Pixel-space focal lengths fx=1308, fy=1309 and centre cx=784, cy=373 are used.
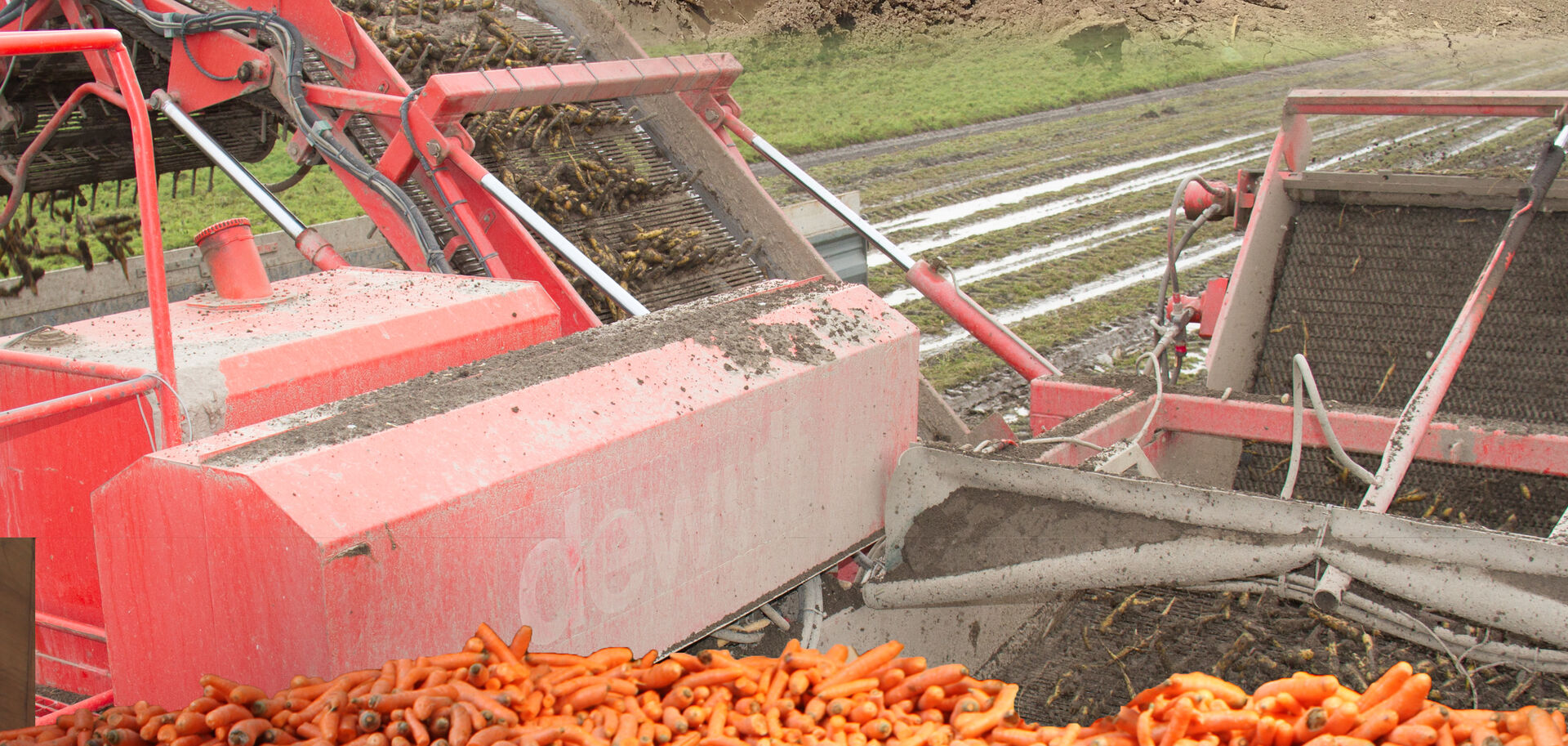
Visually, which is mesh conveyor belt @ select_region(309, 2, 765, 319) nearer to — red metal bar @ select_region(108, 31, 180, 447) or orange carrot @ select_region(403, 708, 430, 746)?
red metal bar @ select_region(108, 31, 180, 447)

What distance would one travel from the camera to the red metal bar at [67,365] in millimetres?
2891

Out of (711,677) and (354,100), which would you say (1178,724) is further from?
(354,100)

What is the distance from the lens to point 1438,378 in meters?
3.82

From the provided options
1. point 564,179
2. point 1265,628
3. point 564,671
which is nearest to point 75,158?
point 564,179

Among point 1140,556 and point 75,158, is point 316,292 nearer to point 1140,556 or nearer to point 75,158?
point 1140,556

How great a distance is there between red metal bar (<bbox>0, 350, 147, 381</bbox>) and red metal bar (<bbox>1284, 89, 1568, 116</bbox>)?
395 cm

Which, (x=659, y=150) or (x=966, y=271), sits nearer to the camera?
(x=659, y=150)

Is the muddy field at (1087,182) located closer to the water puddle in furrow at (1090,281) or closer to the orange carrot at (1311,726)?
the water puddle in furrow at (1090,281)

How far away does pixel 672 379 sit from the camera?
10.1 ft

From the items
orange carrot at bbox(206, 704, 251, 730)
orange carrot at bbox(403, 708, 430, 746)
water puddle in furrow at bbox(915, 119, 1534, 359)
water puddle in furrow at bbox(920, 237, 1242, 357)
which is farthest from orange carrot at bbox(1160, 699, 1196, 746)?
water puddle in furrow at bbox(920, 237, 1242, 357)

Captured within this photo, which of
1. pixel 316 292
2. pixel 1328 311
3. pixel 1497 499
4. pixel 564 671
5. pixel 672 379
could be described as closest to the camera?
pixel 564 671

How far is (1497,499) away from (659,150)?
11.3ft

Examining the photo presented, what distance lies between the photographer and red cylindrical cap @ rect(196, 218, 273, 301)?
3.44 meters

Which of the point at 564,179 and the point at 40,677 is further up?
the point at 564,179
